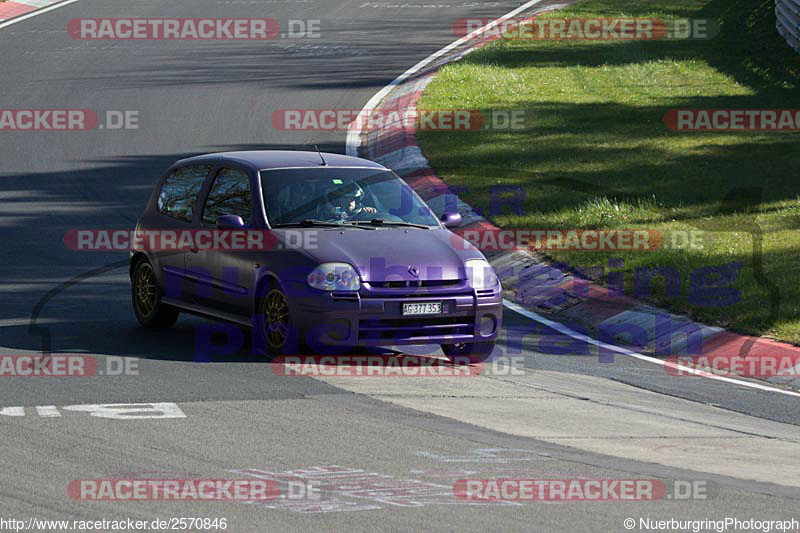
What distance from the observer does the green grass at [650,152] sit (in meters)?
15.8

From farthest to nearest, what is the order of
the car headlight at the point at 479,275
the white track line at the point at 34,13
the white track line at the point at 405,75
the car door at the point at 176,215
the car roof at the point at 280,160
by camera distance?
1. the white track line at the point at 34,13
2. the white track line at the point at 405,75
3. the car door at the point at 176,215
4. the car roof at the point at 280,160
5. the car headlight at the point at 479,275

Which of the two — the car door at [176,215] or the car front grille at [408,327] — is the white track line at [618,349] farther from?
the car door at [176,215]

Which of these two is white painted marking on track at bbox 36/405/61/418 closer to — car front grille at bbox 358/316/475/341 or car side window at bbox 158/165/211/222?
car front grille at bbox 358/316/475/341

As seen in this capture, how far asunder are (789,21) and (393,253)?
848 inches

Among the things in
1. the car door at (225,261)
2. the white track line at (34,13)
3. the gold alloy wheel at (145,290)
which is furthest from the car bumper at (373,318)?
the white track line at (34,13)

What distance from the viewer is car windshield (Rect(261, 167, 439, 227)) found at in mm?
12453

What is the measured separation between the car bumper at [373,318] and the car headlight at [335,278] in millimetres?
54

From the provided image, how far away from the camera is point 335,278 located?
1152 centimetres

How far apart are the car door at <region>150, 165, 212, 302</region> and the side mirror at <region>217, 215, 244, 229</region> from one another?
3.12 feet

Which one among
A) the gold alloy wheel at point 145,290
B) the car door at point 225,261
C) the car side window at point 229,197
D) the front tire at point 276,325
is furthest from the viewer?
the gold alloy wheel at point 145,290

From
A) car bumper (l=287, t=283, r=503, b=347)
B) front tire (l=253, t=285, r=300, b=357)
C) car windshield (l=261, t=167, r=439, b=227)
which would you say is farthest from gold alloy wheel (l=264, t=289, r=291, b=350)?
car windshield (l=261, t=167, r=439, b=227)

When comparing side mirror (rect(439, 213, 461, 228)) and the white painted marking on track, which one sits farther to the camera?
side mirror (rect(439, 213, 461, 228))

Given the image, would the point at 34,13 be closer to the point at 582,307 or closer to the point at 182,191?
the point at 182,191

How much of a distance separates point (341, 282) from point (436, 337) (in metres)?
0.92
